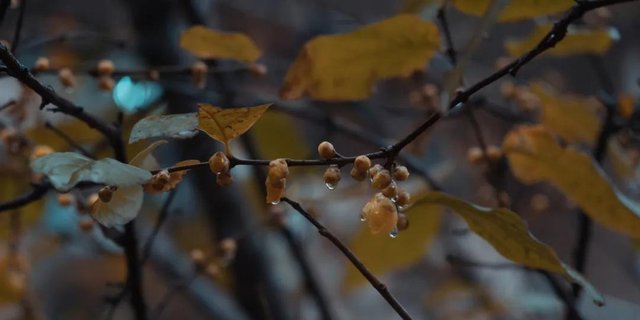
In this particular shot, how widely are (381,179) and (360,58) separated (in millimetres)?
187

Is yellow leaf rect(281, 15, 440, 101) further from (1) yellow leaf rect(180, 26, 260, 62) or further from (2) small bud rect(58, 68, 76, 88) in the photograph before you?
(2) small bud rect(58, 68, 76, 88)

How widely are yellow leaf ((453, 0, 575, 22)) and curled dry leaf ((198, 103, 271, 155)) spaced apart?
0.55ft

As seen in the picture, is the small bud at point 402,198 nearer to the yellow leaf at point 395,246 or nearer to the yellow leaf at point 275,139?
the yellow leaf at point 395,246

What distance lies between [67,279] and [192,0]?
3.76 ft

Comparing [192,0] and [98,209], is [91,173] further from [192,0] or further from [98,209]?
[192,0]

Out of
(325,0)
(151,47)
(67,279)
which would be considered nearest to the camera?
(151,47)

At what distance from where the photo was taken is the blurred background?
2.01 ft

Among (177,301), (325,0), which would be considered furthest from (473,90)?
(177,301)

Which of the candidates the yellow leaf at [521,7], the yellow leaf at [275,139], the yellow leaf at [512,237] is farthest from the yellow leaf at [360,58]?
the yellow leaf at [275,139]

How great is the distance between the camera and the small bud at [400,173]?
32cm

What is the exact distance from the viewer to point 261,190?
759 mm

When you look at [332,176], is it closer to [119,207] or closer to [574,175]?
[119,207]

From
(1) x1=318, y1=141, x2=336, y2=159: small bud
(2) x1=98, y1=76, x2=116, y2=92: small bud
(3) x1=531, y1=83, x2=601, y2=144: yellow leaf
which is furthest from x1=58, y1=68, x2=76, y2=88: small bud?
(3) x1=531, y1=83, x2=601, y2=144: yellow leaf

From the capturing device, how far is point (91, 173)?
0.89ft
